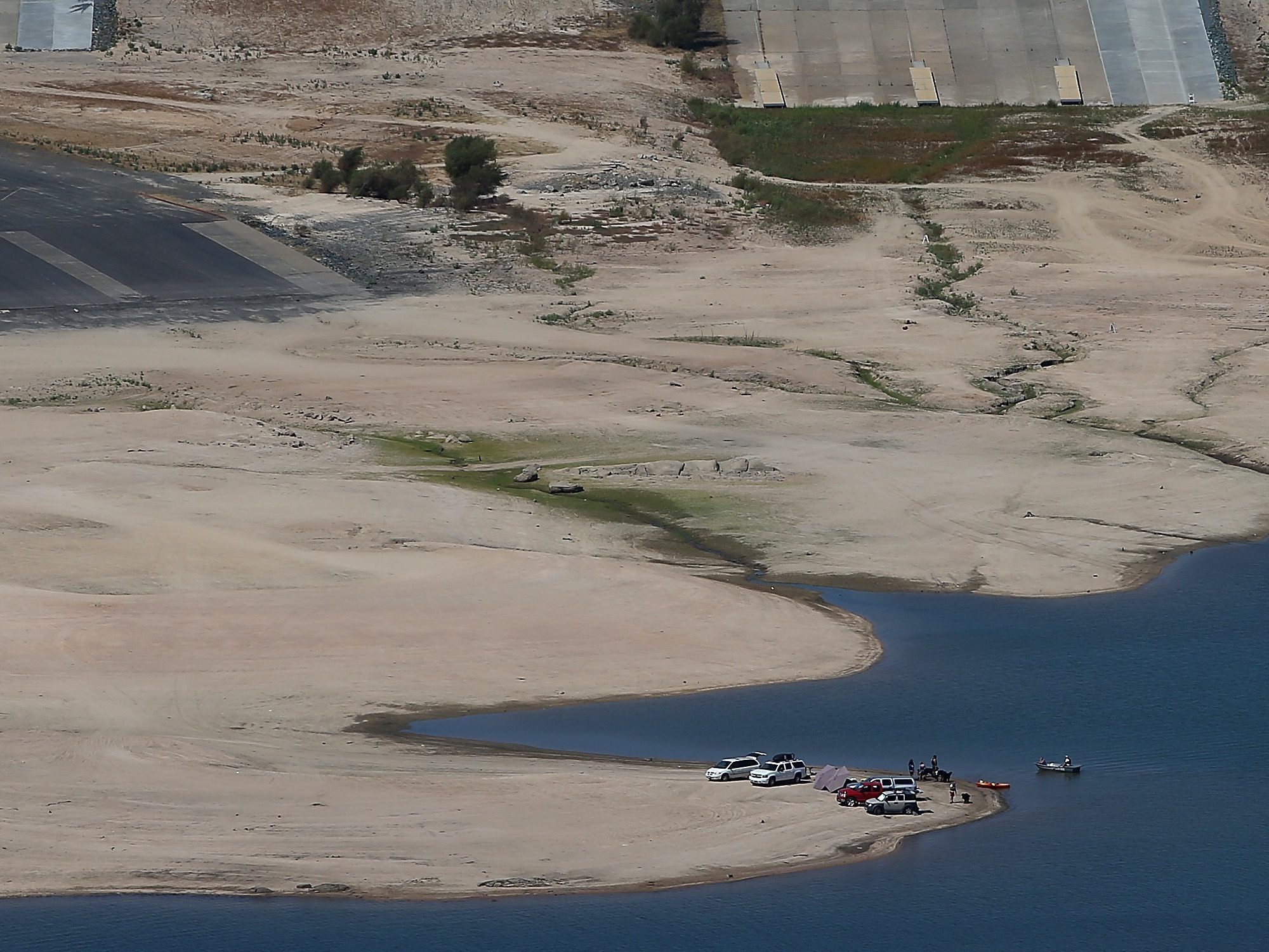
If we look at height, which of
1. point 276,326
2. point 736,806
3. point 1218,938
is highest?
point 276,326

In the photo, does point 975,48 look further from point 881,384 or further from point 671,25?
point 881,384

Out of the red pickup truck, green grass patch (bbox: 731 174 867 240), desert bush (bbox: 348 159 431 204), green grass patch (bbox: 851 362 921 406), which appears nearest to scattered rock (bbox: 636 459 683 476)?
green grass patch (bbox: 851 362 921 406)

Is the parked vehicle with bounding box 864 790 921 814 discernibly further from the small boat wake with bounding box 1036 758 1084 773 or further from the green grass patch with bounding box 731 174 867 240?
the green grass patch with bounding box 731 174 867 240

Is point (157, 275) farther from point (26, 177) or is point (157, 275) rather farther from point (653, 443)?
point (653, 443)

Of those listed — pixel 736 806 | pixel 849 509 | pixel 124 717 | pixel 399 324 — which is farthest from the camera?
pixel 399 324

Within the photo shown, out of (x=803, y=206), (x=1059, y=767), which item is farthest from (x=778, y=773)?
(x=803, y=206)

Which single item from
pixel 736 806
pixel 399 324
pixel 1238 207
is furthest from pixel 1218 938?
pixel 1238 207

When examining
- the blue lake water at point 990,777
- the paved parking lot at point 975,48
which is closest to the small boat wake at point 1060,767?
the blue lake water at point 990,777
